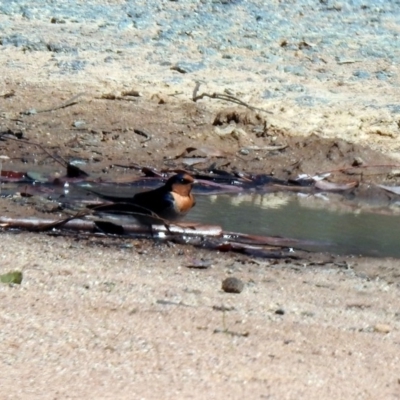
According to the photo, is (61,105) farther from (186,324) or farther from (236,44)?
(186,324)

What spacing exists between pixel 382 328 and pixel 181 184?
107 inches

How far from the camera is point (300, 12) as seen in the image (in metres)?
12.8

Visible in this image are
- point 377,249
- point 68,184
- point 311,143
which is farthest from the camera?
point 311,143

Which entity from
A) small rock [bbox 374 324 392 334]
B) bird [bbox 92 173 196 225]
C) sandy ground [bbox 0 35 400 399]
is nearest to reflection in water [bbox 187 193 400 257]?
bird [bbox 92 173 196 225]

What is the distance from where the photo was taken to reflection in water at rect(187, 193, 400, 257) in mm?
6820

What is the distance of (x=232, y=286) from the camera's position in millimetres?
5152

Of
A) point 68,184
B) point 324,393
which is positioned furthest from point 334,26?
point 324,393

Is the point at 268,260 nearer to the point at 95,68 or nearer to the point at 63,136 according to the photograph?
the point at 63,136

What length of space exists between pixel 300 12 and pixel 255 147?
3.73 metres

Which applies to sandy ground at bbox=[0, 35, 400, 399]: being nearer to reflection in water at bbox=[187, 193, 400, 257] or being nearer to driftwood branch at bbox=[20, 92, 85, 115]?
reflection in water at bbox=[187, 193, 400, 257]

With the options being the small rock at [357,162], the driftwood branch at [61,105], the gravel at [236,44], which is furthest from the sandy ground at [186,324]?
the gravel at [236,44]

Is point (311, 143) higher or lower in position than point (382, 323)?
lower

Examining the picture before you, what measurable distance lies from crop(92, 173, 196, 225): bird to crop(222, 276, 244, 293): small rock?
1.34 meters

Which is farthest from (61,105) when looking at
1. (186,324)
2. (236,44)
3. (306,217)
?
(186,324)
